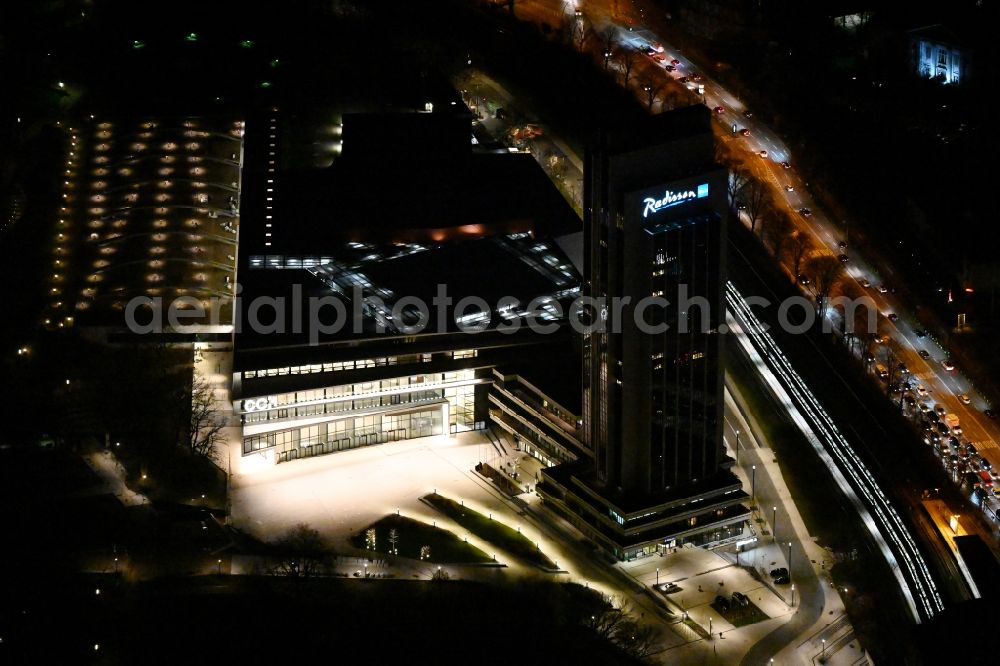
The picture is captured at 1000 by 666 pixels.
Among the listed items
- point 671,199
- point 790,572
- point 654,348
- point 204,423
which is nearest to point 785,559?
point 790,572

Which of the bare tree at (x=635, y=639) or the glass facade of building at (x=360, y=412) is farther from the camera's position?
the glass facade of building at (x=360, y=412)

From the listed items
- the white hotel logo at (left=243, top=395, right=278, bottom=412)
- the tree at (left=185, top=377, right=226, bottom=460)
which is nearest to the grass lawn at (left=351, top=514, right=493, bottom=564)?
the white hotel logo at (left=243, top=395, right=278, bottom=412)

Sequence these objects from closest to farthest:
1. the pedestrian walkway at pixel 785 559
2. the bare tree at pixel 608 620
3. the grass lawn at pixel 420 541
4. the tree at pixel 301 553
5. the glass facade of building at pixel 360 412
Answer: the bare tree at pixel 608 620, the pedestrian walkway at pixel 785 559, the tree at pixel 301 553, the grass lawn at pixel 420 541, the glass facade of building at pixel 360 412

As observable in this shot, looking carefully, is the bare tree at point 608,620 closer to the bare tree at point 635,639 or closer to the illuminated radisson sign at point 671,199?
the bare tree at point 635,639

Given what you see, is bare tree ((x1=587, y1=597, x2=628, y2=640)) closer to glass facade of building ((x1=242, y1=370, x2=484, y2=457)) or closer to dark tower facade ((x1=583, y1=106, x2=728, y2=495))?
dark tower facade ((x1=583, y1=106, x2=728, y2=495))

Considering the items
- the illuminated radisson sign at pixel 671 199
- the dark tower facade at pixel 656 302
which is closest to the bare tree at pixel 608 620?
the dark tower facade at pixel 656 302

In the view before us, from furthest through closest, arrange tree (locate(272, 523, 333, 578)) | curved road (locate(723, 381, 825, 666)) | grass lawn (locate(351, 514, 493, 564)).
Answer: grass lawn (locate(351, 514, 493, 564))
tree (locate(272, 523, 333, 578))
curved road (locate(723, 381, 825, 666))
